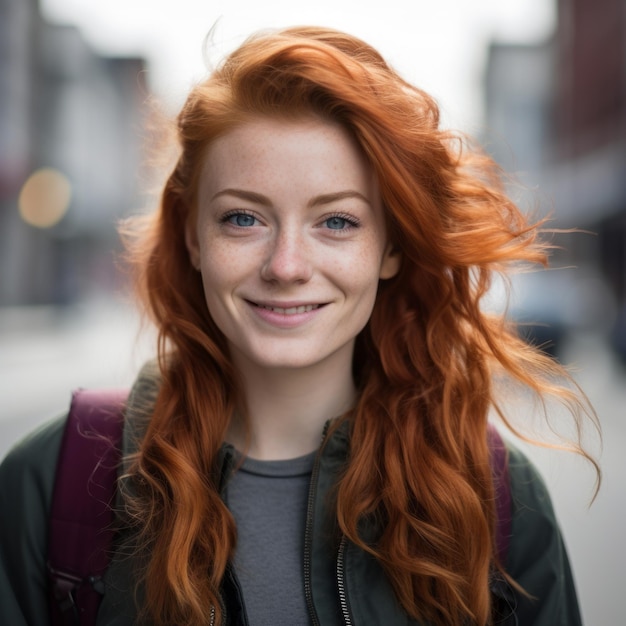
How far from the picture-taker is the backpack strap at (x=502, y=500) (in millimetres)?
2238

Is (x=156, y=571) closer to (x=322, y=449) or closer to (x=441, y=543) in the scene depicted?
(x=322, y=449)

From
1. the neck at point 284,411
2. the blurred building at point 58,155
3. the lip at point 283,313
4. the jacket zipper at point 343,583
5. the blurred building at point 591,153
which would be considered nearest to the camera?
the jacket zipper at point 343,583

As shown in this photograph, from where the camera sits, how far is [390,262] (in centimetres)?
242

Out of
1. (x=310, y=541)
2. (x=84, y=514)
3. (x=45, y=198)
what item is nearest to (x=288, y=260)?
(x=310, y=541)

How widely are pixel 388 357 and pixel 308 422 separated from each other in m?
0.33

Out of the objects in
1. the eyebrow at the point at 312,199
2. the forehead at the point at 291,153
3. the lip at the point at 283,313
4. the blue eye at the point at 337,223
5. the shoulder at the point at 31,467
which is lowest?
the shoulder at the point at 31,467

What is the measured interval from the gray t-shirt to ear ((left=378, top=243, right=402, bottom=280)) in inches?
21.8

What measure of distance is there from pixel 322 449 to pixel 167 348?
62cm

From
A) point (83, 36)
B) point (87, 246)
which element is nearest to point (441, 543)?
point (83, 36)

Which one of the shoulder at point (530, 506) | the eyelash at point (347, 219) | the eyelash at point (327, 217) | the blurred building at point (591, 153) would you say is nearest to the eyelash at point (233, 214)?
the eyelash at point (327, 217)

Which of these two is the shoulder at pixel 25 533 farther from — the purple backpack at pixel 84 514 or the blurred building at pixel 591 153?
the blurred building at pixel 591 153

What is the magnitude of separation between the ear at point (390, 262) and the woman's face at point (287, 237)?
0.51 feet

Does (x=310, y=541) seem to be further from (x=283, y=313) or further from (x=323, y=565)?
(x=283, y=313)

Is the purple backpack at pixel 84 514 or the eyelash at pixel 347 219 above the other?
the eyelash at pixel 347 219
